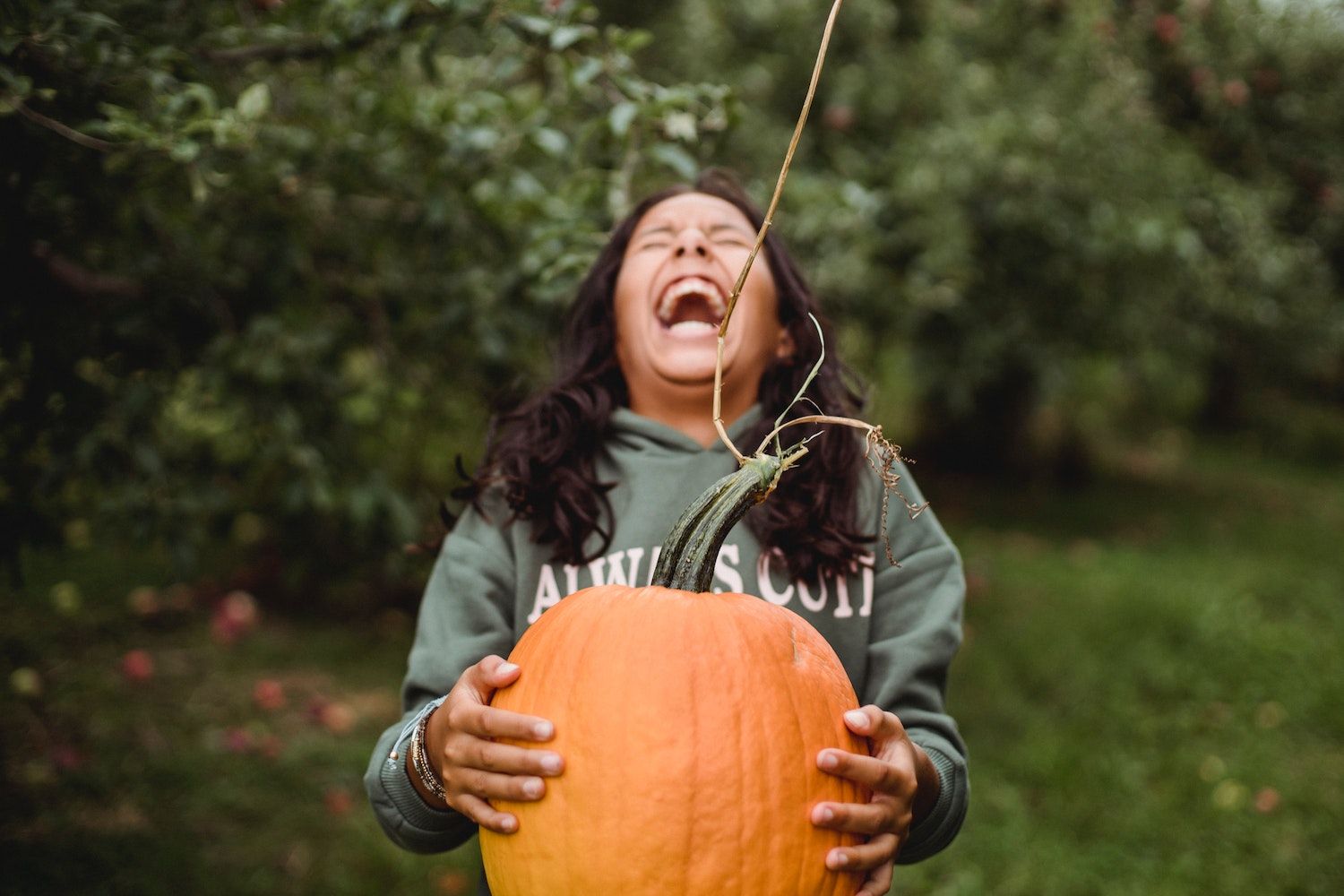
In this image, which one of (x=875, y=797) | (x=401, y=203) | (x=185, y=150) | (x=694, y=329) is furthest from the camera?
(x=401, y=203)

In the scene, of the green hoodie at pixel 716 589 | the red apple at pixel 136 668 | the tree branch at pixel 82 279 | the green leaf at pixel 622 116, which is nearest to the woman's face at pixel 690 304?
the green hoodie at pixel 716 589

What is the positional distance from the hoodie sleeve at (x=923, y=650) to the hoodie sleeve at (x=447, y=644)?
645 mm

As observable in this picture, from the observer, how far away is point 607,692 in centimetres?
120

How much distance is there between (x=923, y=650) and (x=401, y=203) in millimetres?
1899

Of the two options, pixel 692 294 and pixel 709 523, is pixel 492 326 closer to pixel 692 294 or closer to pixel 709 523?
pixel 692 294

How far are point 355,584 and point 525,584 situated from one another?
412 centimetres

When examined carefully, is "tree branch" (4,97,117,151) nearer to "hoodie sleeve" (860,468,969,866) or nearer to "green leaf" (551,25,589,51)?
"green leaf" (551,25,589,51)

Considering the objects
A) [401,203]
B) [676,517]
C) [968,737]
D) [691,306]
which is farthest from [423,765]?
[968,737]

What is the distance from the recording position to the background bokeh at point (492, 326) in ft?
7.20

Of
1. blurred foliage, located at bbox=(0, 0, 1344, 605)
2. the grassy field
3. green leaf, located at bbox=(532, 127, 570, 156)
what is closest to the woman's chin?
blurred foliage, located at bbox=(0, 0, 1344, 605)

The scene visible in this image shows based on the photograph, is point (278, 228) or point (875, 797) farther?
point (278, 228)

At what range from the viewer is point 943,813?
1.53m

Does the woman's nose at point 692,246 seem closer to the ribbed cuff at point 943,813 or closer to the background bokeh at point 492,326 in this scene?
the background bokeh at point 492,326

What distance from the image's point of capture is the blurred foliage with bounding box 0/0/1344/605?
6.78ft
